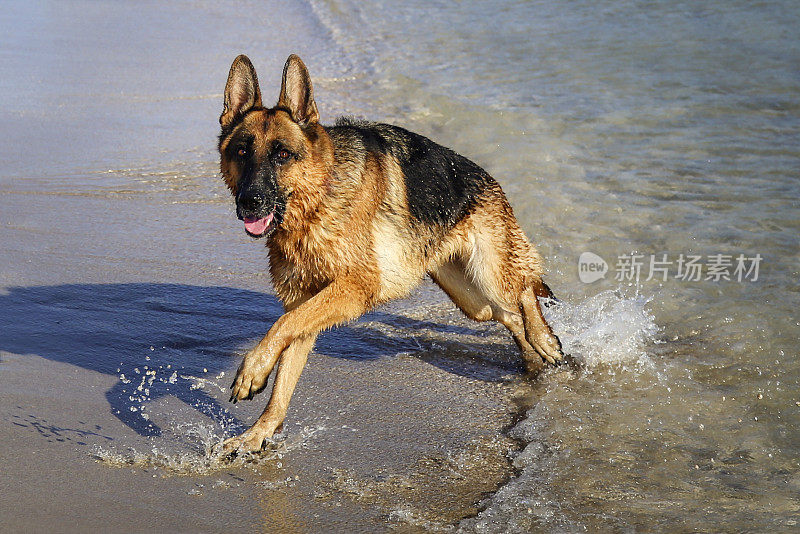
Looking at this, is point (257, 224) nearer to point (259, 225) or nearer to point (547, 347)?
point (259, 225)

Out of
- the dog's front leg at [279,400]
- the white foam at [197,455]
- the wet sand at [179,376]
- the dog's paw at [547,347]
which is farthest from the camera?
the dog's paw at [547,347]

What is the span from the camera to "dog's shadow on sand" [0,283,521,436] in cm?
493

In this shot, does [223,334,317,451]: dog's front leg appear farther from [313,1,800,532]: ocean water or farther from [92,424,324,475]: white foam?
[313,1,800,532]: ocean water

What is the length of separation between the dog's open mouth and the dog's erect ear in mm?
580

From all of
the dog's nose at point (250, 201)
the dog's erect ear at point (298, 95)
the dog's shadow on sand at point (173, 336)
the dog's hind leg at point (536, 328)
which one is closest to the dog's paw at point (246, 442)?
the dog's shadow on sand at point (173, 336)

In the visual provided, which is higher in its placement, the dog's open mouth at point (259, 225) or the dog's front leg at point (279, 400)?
the dog's open mouth at point (259, 225)

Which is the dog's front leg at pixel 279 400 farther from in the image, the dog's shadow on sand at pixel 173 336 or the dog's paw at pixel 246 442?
the dog's shadow on sand at pixel 173 336

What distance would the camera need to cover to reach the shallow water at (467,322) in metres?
4.11

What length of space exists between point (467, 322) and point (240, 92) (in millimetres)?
2385

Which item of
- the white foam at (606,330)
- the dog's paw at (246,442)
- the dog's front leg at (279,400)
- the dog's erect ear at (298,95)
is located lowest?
the white foam at (606,330)

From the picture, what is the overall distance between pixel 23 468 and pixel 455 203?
2.75 meters

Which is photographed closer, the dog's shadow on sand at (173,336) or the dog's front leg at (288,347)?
the dog's front leg at (288,347)

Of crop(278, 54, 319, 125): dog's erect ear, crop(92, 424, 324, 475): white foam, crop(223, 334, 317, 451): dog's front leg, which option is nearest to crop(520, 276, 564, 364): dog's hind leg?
crop(223, 334, 317, 451): dog's front leg

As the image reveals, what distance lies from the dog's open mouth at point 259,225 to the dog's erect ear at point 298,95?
580mm
